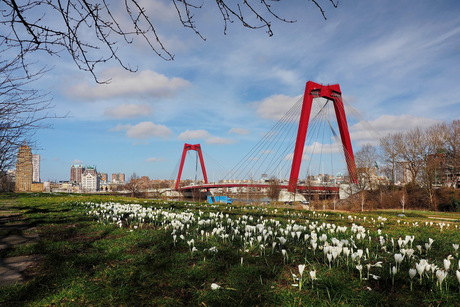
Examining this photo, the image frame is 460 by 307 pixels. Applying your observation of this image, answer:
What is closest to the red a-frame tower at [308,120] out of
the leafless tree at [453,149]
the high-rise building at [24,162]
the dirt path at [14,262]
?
A: the leafless tree at [453,149]

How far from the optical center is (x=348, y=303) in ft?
7.54

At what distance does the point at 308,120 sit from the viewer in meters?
Answer: 27.6

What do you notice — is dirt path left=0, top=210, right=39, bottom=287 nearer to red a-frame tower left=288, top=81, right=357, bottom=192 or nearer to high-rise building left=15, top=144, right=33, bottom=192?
high-rise building left=15, top=144, right=33, bottom=192

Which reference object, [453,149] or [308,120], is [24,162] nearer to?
[308,120]

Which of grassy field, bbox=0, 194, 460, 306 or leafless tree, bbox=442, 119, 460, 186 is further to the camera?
leafless tree, bbox=442, 119, 460, 186

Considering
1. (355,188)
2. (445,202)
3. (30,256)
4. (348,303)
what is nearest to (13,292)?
(30,256)

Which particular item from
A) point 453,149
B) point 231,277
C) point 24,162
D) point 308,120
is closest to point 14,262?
point 231,277

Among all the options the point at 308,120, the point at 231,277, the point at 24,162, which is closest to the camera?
the point at 231,277

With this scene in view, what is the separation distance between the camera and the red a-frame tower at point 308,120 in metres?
25.8

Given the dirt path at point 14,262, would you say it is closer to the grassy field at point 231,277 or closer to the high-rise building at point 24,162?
the grassy field at point 231,277

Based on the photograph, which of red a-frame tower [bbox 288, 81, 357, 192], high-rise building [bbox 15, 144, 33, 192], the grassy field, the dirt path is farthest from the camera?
red a-frame tower [bbox 288, 81, 357, 192]

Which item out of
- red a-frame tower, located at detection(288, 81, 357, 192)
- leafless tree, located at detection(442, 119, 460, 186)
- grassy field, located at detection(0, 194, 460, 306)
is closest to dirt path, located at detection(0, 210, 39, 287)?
grassy field, located at detection(0, 194, 460, 306)

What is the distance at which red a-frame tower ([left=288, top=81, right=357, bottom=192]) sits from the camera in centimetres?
2583

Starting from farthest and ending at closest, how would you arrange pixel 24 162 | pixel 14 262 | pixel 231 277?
pixel 24 162 → pixel 14 262 → pixel 231 277
